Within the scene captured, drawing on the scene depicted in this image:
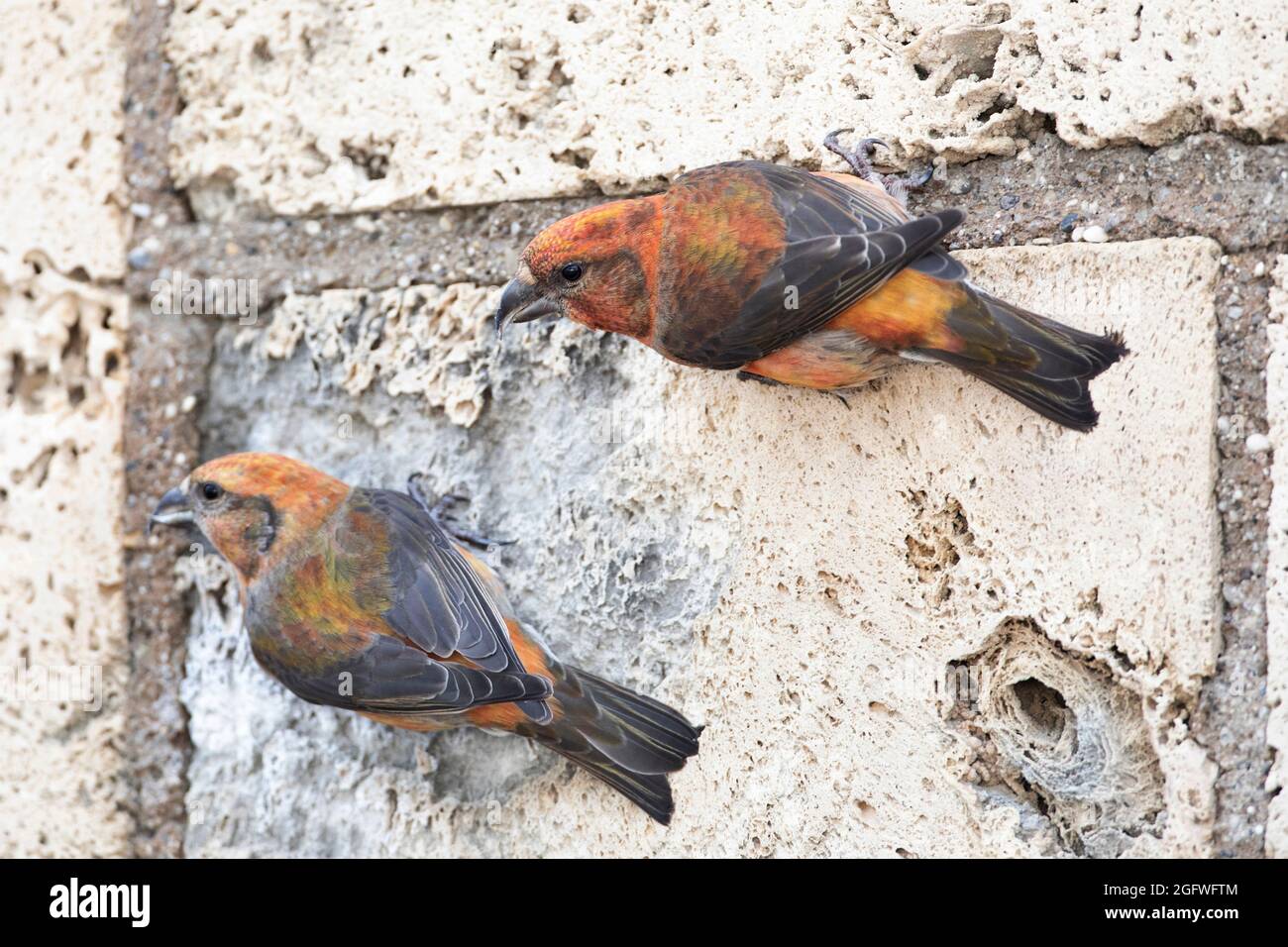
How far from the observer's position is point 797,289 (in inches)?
74.4

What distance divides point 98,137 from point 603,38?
4.36 ft

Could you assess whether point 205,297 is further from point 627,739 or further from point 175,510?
point 627,739

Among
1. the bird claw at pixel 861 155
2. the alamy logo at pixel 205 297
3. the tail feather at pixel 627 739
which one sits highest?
the bird claw at pixel 861 155

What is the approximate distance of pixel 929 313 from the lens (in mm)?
1871

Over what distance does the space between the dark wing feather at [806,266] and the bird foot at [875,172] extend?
98 mm

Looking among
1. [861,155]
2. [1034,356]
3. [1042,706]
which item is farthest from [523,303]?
[1042,706]

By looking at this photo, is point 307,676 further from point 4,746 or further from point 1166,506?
point 1166,506

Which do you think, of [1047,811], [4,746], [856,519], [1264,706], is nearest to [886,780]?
[1047,811]

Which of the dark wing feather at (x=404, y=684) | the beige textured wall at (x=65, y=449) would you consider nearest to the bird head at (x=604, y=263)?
the dark wing feather at (x=404, y=684)

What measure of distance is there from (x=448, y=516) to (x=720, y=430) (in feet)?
2.16

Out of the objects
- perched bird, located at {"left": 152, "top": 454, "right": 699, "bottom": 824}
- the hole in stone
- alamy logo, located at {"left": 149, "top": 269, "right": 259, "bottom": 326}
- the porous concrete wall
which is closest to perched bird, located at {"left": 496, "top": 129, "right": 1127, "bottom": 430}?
the porous concrete wall

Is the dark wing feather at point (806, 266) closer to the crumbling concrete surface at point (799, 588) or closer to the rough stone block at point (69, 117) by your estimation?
the crumbling concrete surface at point (799, 588)

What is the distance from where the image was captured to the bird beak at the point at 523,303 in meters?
2.14

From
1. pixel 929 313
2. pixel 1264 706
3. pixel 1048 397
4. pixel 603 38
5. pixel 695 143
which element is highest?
pixel 603 38
